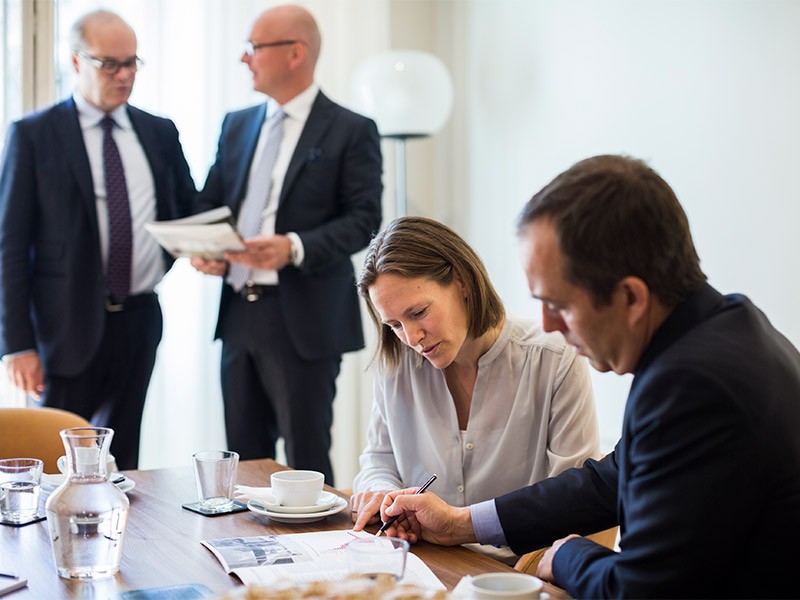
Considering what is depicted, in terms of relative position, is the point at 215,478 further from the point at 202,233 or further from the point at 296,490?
the point at 202,233

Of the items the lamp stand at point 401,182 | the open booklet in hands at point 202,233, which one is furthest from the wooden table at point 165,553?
the lamp stand at point 401,182

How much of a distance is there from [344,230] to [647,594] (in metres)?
2.21

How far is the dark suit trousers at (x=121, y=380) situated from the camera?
3.14 metres

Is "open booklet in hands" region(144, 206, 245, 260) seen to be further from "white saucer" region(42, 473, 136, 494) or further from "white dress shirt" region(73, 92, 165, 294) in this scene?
"white saucer" region(42, 473, 136, 494)

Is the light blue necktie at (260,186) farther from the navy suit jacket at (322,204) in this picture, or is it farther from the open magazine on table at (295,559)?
the open magazine on table at (295,559)

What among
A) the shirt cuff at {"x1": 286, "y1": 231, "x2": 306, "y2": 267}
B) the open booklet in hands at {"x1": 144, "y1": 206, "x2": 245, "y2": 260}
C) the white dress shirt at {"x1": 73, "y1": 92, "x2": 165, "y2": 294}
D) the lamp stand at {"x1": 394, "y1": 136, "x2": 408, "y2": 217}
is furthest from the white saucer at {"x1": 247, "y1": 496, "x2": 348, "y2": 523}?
the lamp stand at {"x1": 394, "y1": 136, "x2": 408, "y2": 217}

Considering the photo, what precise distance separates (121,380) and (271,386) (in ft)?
1.61

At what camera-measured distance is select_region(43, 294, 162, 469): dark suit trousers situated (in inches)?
124

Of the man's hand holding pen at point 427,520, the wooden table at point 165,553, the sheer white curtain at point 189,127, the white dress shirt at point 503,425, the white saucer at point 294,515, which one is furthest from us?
the sheer white curtain at point 189,127

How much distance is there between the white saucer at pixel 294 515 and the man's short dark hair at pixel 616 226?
0.76 m

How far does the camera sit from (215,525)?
1727mm

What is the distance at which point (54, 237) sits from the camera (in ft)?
10.3

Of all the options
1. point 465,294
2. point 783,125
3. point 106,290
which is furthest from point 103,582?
point 783,125

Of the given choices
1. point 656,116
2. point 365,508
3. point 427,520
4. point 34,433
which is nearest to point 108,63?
point 34,433
